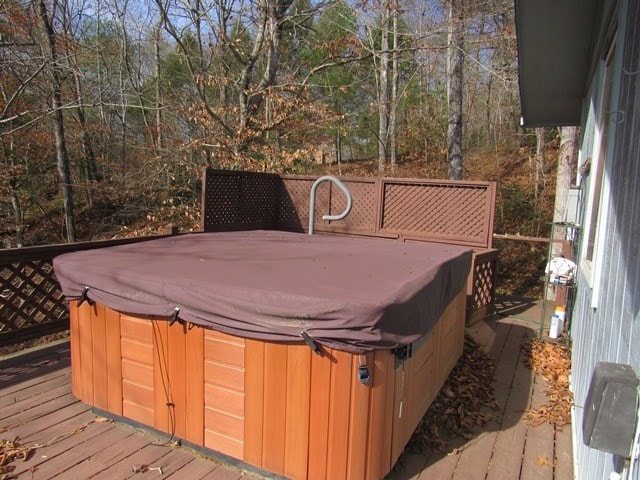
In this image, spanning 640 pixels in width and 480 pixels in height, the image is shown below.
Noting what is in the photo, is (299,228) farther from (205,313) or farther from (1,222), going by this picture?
(1,222)

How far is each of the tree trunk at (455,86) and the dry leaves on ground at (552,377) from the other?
189 inches

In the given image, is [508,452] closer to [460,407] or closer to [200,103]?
[460,407]

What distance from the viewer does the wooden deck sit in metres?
2.30

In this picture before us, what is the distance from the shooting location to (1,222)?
1021 cm

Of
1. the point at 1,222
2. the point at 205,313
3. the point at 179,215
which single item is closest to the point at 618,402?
the point at 205,313

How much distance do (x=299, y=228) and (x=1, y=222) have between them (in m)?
7.93

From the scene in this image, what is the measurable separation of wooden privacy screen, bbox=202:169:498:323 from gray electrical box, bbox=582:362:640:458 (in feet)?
13.7

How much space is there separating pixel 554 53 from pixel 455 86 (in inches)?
179

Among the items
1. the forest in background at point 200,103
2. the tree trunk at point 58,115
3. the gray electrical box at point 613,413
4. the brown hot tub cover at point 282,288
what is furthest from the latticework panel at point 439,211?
the tree trunk at point 58,115

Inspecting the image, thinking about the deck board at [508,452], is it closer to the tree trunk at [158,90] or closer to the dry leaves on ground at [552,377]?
the dry leaves on ground at [552,377]

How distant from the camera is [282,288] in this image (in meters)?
2.10

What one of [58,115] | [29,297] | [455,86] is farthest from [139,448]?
[58,115]

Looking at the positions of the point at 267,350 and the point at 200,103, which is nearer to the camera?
the point at 267,350

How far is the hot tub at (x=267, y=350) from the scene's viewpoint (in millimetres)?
1978
